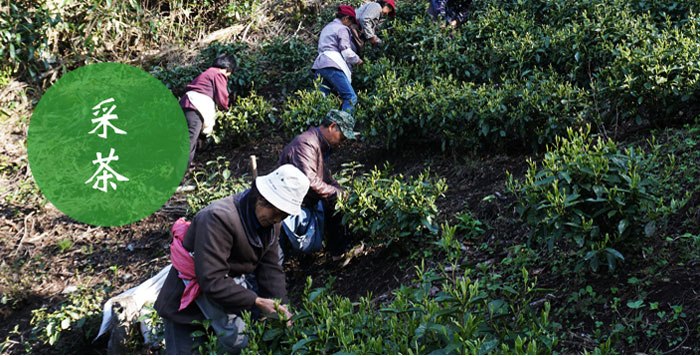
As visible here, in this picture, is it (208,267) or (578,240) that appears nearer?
(208,267)

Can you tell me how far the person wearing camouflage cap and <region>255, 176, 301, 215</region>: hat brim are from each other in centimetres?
139

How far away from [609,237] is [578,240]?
285mm

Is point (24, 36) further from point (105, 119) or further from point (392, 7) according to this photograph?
point (392, 7)

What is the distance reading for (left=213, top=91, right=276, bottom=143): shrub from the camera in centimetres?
777

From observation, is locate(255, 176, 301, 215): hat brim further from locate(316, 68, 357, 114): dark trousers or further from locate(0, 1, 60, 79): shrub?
locate(0, 1, 60, 79): shrub

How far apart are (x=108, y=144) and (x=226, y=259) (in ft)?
18.7

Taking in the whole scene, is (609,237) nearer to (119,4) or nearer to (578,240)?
(578,240)

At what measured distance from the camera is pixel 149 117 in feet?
28.3

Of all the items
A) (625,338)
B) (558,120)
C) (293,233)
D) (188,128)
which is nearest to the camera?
(625,338)

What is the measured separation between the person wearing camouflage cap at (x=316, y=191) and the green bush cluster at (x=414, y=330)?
5.35 feet

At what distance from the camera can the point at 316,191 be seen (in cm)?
462

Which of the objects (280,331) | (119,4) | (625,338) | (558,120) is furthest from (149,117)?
(625,338)

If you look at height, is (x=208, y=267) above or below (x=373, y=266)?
above

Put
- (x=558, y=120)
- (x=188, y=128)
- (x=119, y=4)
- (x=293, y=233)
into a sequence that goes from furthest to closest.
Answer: (x=119, y=4), (x=188, y=128), (x=558, y=120), (x=293, y=233)
